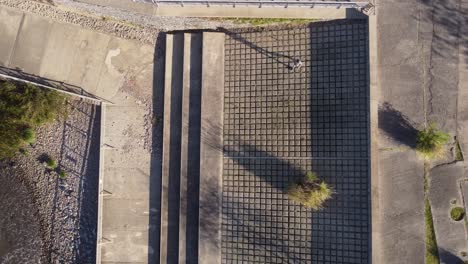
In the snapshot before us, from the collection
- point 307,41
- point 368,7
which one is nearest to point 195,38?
point 307,41

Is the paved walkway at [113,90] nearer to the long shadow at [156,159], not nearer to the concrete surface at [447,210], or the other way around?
the long shadow at [156,159]

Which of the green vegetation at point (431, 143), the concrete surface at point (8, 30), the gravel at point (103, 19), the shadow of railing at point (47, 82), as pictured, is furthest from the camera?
the concrete surface at point (8, 30)

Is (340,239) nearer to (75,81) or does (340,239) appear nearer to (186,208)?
(186,208)

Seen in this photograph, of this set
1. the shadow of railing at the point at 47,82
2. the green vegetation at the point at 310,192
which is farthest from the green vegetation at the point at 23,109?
the green vegetation at the point at 310,192

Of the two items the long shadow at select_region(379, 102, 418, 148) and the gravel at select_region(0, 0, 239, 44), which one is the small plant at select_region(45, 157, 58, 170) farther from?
the long shadow at select_region(379, 102, 418, 148)

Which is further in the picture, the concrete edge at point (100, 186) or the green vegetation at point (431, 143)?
the concrete edge at point (100, 186)

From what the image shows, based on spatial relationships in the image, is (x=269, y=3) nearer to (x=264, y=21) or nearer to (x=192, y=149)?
(x=264, y=21)

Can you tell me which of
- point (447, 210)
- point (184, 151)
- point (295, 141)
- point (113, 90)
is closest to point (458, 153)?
point (447, 210)
